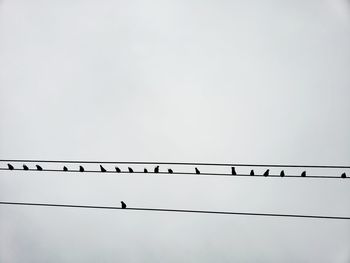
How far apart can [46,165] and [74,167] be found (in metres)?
3.95

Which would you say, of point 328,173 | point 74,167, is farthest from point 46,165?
point 328,173

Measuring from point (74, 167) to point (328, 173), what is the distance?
2454 cm

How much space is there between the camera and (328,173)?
3294 centimetres

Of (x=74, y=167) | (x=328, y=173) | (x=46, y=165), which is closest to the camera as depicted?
(x=328, y=173)

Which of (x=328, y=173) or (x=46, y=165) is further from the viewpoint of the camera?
(x=46, y=165)

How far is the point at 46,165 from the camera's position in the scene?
1391 inches

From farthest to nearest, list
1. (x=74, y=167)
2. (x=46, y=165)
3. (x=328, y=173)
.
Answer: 1. (x=74, y=167)
2. (x=46, y=165)
3. (x=328, y=173)

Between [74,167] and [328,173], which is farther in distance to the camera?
[74,167]

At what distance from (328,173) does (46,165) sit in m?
25.6

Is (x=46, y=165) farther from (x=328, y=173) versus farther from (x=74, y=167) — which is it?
(x=328, y=173)

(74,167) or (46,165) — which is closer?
(46,165)

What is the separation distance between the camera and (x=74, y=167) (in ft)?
128
